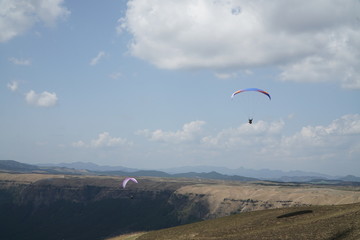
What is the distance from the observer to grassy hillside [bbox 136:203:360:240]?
3256cm

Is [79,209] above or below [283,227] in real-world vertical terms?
below

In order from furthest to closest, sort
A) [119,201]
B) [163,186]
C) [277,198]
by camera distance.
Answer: [163,186] → [119,201] → [277,198]

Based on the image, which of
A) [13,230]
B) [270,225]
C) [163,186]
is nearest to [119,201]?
[163,186]

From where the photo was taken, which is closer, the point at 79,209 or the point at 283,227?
the point at 283,227

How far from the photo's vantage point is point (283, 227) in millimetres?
38688

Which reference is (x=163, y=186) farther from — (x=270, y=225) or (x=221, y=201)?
(x=270, y=225)

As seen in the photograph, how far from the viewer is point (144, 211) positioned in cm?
14638

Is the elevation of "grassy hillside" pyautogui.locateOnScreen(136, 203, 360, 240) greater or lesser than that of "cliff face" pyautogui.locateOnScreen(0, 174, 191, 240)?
greater

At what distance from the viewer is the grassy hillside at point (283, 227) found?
107ft

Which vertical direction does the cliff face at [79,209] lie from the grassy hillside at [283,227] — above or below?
below

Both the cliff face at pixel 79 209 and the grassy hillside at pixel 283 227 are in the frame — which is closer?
the grassy hillside at pixel 283 227

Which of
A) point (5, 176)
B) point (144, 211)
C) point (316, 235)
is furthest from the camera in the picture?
point (5, 176)

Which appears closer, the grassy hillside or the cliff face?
the grassy hillside

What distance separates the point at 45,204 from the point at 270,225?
144882 mm
